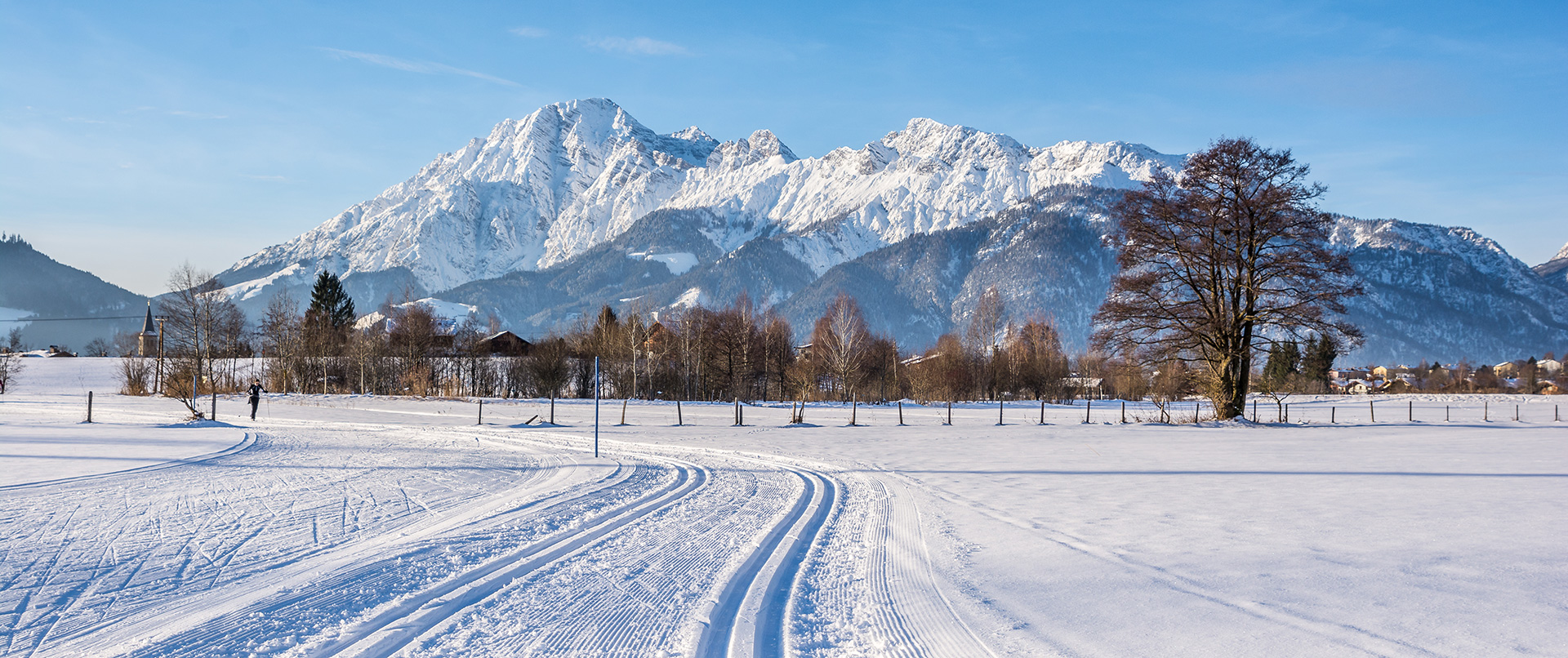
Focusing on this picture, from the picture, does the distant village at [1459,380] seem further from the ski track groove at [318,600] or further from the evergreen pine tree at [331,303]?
the evergreen pine tree at [331,303]

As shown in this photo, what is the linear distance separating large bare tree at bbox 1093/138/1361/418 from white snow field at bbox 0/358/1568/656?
29.7 ft

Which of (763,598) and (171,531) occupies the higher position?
(763,598)

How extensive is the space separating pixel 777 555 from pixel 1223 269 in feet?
79.0

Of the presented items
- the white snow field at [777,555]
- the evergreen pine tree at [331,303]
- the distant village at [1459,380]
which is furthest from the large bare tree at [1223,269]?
the distant village at [1459,380]

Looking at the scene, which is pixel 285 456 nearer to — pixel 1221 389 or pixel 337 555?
pixel 337 555

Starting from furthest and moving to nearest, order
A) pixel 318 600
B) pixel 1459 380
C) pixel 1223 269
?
pixel 1459 380 < pixel 1223 269 < pixel 318 600

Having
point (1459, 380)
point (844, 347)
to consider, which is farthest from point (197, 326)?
point (1459, 380)

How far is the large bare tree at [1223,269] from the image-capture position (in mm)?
24078

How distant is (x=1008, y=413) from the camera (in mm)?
39469

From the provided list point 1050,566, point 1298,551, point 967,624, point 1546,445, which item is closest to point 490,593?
point 967,624

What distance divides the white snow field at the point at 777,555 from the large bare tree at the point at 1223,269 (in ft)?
29.7

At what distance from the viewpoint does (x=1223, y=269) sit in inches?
1017

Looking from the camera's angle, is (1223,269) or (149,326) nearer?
(1223,269)

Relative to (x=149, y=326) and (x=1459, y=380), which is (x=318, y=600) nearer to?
(x=149, y=326)
